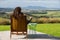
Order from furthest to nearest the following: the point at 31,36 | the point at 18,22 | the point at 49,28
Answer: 1. the point at 49,28
2. the point at 31,36
3. the point at 18,22

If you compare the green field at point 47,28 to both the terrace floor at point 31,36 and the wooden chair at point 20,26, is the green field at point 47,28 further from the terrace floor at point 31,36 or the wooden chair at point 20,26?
the wooden chair at point 20,26

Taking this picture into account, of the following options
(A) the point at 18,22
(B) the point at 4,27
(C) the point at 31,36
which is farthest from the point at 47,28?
(A) the point at 18,22

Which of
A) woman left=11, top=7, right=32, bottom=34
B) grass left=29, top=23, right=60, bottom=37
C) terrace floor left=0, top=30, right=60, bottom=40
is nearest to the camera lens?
woman left=11, top=7, right=32, bottom=34

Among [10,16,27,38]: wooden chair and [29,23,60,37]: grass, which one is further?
[29,23,60,37]: grass

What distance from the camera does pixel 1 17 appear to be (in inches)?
321

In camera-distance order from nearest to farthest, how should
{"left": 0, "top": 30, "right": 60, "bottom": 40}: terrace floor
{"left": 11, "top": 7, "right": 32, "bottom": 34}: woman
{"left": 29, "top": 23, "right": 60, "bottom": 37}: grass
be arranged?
{"left": 11, "top": 7, "right": 32, "bottom": 34}: woman
{"left": 0, "top": 30, "right": 60, "bottom": 40}: terrace floor
{"left": 29, "top": 23, "right": 60, "bottom": 37}: grass

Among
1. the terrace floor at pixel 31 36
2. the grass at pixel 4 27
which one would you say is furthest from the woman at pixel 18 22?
the grass at pixel 4 27

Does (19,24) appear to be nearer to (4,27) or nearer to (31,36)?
(31,36)

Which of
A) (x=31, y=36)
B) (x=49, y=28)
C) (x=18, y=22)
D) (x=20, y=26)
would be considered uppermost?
(x=18, y=22)

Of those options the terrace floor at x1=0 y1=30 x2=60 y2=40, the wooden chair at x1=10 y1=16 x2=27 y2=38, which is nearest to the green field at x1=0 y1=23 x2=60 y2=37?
the terrace floor at x1=0 y1=30 x2=60 y2=40

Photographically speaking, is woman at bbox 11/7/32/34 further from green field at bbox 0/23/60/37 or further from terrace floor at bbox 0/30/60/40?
green field at bbox 0/23/60/37

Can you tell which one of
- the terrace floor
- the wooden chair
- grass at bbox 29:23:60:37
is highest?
the wooden chair

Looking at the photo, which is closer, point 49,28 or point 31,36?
point 31,36

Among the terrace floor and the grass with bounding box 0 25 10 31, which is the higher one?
the grass with bounding box 0 25 10 31
